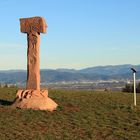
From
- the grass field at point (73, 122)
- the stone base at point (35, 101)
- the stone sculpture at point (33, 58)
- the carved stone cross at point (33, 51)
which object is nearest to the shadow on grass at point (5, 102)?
the grass field at point (73, 122)

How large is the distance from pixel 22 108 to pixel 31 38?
3684mm

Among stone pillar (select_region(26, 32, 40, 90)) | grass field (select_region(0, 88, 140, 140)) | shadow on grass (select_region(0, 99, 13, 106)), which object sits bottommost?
grass field (select_region(0, 88, 140, 140))

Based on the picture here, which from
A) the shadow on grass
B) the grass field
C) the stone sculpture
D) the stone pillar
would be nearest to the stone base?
the stone sculpture

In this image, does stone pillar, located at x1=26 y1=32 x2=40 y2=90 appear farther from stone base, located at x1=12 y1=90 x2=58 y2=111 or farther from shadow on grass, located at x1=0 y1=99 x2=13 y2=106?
shadow on grass, located at x1=0 y1=99 x2=13 y2=106

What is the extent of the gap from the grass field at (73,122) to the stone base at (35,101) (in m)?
0.47

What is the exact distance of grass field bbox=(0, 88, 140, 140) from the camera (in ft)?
53.0

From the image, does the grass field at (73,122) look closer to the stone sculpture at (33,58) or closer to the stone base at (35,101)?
the stone base at (35,101)

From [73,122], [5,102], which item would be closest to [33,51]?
[5,102]

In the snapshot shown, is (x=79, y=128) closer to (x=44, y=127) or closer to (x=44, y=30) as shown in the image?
(x=44, y=127)

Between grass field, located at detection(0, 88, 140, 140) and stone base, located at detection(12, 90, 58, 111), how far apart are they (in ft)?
1.54

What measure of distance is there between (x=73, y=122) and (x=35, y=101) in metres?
3.48

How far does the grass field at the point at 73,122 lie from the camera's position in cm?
1614

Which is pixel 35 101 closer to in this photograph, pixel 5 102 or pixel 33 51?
pixel 33 51

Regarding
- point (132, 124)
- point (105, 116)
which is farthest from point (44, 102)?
point (132, 124)
